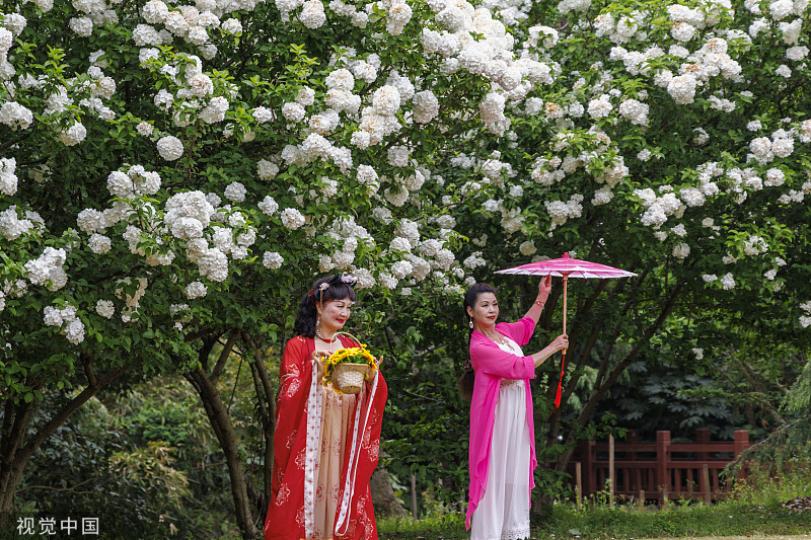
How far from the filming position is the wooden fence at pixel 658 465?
49.1ft

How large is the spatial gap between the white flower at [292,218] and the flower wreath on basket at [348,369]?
0.90 metres

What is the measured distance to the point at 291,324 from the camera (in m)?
7.46

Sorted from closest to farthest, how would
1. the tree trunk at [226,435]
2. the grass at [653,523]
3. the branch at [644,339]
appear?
the branch at [644,339] → the grass at [653,523] → the tree trunk at [226,435]

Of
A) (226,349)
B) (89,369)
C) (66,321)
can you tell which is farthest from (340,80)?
(226,349)

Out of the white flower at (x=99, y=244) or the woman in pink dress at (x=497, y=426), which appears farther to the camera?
the woman in pink dress at (x=497, y=426)

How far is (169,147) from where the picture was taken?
6.17 metres

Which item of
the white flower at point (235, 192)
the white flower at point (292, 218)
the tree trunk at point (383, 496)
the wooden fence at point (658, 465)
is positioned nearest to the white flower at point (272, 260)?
the white flower at point (292, 218)

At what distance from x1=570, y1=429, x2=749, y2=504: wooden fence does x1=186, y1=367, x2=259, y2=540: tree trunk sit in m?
5.78

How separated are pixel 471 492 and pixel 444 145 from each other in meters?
2.73

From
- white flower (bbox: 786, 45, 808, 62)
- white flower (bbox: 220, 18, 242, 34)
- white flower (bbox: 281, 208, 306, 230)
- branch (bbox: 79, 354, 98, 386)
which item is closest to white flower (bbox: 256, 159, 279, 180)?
white flower (bbox: 281, 208, 306, 230)

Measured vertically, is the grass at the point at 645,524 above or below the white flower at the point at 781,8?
below

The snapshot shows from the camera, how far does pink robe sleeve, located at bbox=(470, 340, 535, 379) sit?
21.5 feet

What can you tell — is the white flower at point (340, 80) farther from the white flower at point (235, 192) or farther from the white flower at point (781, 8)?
the white flower at point (781, 8)

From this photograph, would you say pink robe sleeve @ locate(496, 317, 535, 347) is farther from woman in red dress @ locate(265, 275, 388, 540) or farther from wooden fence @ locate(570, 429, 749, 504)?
wooden fence @ locate(570, 429, 749, 504)
